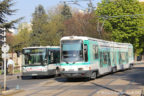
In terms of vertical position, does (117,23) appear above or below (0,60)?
above

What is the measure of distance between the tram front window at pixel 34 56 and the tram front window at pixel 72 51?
14.1 feet

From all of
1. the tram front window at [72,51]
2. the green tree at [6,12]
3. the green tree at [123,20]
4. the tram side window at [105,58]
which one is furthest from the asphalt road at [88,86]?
the green tree at [123,20]

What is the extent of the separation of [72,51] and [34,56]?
5270 mm

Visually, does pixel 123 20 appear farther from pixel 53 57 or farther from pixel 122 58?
pixel 53 57

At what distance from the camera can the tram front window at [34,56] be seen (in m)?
23.6

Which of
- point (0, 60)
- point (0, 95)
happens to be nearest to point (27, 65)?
point (0, 95)

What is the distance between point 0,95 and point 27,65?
986 centimetres

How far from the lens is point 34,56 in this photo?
2372 cm

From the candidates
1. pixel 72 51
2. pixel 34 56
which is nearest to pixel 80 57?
pixel 72 51

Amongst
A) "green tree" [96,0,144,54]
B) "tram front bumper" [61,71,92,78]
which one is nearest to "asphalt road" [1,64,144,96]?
"tram front bumper" [61,71,92,78]

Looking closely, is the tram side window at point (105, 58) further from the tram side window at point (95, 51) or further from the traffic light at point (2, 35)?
the traffic light at point (2, 35)

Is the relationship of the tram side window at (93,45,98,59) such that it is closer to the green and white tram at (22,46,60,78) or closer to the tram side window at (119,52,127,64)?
the green and white tram at (22,46,60,78)

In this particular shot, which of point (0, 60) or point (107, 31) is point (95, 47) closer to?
point (0, 60)

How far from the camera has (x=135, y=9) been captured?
48.7 metres
